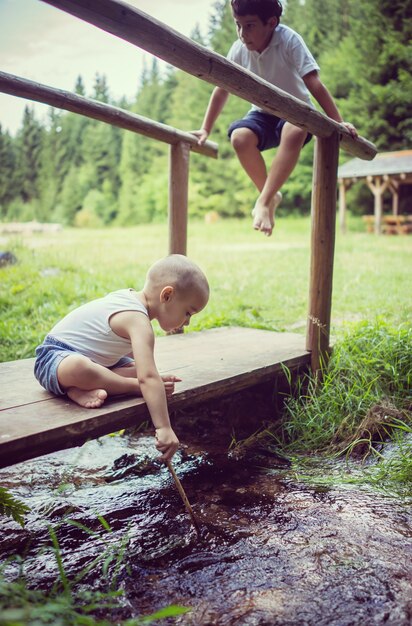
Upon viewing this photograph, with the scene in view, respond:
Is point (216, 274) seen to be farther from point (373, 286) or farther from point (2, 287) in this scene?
point (2, 287)

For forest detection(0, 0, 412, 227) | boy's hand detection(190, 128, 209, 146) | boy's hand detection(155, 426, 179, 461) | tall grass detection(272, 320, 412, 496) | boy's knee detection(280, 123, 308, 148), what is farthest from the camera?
forest detection(0, 0, 412, 227)

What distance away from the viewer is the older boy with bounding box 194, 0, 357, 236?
3.24 meters

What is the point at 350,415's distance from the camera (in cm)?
295

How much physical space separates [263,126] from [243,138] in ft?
0.56

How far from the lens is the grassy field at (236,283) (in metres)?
5.18

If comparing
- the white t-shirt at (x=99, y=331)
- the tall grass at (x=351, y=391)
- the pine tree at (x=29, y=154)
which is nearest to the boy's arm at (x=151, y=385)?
the white t-shirt at (x=99, y=331)

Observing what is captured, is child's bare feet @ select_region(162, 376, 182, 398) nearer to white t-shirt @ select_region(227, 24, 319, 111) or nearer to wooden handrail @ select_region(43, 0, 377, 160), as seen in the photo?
wooden handrail @ select_region(43, 0, 377, 160)

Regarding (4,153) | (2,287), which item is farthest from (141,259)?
(4,153)

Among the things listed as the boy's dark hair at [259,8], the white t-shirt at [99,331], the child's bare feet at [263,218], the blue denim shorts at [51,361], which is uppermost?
the boy's dark hair at [259,8]

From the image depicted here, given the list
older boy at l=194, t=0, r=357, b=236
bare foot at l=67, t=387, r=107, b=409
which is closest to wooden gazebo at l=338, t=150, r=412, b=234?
older boy at l=194, t=0, r=357, b=236

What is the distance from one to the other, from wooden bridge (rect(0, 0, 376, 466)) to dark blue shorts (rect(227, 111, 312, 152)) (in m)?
0.33

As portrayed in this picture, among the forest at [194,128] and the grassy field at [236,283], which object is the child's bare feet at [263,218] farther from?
the forest at [194,128]

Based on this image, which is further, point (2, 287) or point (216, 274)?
point (216, 274)

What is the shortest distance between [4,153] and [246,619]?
Answer: 21.8m
